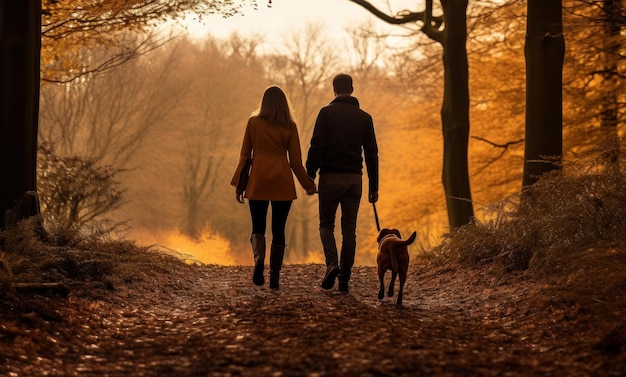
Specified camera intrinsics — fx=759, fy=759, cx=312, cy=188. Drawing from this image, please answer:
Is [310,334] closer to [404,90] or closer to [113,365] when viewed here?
[113,365]

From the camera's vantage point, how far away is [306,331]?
5.69m

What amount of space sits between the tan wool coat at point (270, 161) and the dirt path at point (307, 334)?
3.57 feet

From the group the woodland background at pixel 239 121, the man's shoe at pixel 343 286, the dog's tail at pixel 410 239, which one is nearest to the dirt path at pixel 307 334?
the man's shoe at pixel 343 286

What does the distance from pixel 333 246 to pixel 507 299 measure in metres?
1.86

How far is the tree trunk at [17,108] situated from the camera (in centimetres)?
828

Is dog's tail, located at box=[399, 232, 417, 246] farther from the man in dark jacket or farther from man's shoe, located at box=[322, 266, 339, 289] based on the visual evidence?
man's shoe, located at box=[322, 266, 339, 289]

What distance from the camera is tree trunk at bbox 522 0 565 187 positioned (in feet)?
33.9

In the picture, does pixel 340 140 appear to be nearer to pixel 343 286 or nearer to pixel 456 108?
pixel 343 286

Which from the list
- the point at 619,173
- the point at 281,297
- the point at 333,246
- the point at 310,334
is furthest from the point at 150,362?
the point at 619,173

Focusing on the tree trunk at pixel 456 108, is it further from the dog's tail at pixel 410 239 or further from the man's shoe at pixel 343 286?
the dog's tail at pixel 410 239

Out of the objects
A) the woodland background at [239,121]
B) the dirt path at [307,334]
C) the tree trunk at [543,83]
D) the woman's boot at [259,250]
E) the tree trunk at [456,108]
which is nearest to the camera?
the dirt path at [307,334]

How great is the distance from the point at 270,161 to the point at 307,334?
2.83 metres

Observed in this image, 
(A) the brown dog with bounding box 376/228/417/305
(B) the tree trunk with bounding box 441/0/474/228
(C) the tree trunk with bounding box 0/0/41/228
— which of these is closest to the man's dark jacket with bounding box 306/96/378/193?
(A) the brown dog with bounding box 376/228/417/305

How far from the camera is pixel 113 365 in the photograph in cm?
505
